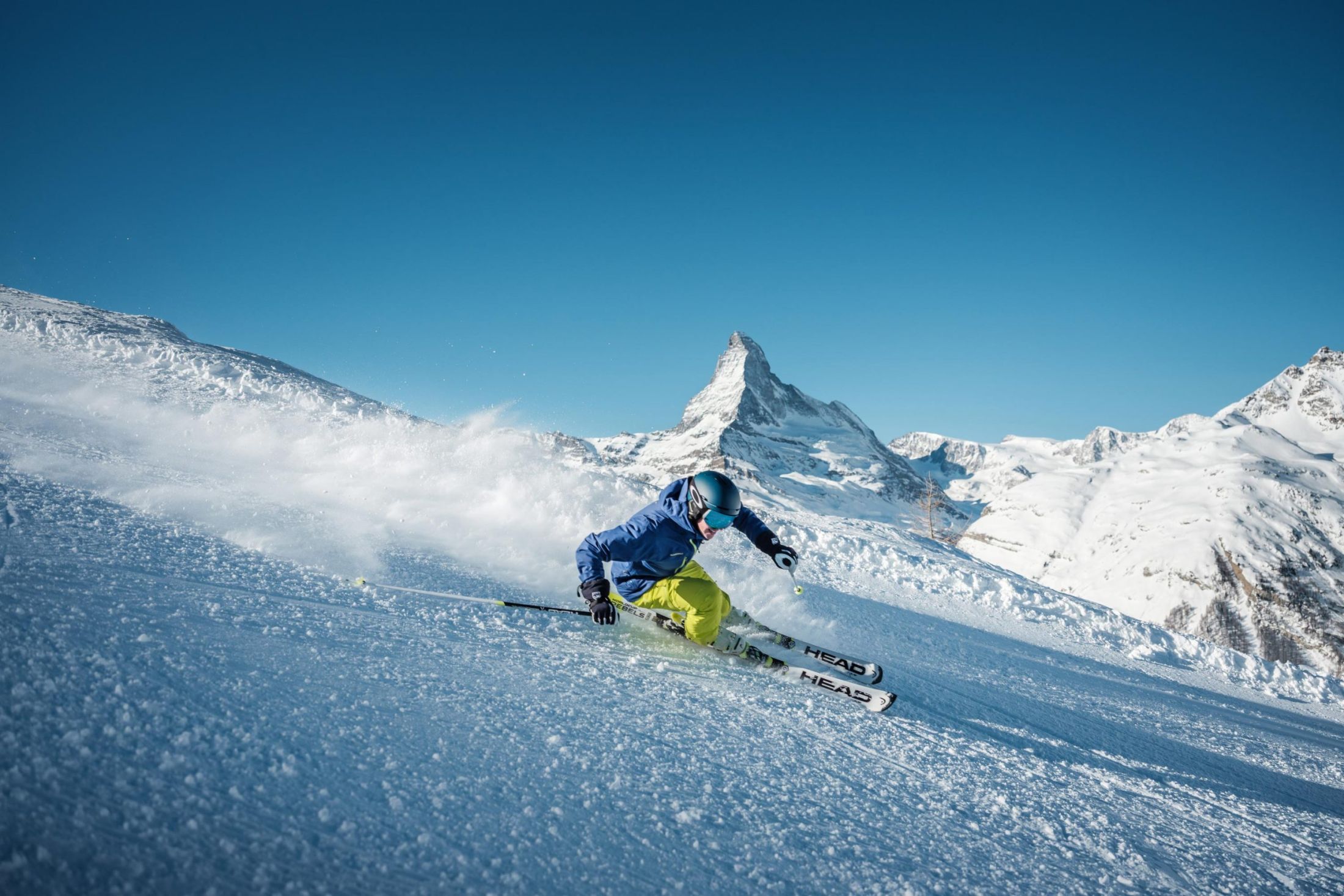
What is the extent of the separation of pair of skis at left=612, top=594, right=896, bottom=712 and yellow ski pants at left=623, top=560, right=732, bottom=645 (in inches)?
5.1

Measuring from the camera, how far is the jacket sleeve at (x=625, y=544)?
4500 millimetres

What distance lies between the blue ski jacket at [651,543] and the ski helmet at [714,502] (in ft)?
0.25

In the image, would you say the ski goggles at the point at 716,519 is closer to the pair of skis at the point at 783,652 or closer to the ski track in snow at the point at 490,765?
the pair of skis at the point at 783,652

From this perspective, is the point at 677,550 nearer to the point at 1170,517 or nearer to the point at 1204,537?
the point at 1204,537

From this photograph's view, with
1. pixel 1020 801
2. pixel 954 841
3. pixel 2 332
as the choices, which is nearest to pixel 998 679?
pixel 1020 801

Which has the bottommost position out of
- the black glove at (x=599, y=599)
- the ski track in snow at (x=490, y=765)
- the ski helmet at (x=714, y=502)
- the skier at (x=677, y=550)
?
the ski track in snow at (x=490, y=765)

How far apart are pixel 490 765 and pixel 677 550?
250cm

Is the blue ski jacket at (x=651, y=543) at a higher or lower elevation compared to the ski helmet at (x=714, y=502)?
lower

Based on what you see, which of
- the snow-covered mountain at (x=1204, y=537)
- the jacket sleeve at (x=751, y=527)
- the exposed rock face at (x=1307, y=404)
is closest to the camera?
the jacket sleeve at (x=751, y=527)

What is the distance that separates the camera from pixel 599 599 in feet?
13.8

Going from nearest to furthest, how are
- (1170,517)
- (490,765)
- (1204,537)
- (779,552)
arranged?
1. (490,765)
2. (779,552)
3. (1204,537)
4. (1170,517)

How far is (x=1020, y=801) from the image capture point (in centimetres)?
298

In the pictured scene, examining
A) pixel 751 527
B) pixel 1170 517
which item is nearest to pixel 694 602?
pixel 751 527

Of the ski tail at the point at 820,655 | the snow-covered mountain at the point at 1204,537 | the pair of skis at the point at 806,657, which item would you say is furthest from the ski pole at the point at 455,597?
the snow-covered mountain at the point at 1204,537
